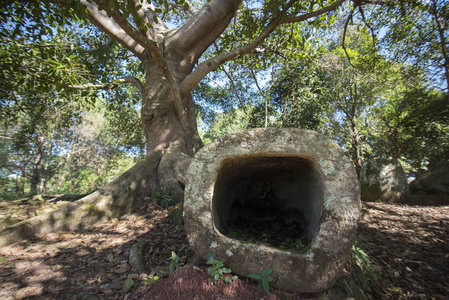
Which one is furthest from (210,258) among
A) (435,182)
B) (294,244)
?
(435,182)

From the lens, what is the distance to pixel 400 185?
5.32 m

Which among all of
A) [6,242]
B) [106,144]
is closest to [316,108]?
[6,242]

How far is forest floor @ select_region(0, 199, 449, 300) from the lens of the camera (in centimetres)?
182

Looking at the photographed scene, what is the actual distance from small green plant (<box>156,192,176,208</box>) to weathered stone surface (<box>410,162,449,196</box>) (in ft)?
20.7

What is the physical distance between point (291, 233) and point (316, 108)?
686 centimetres

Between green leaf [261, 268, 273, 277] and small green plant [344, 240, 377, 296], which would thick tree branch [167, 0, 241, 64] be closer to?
green leaf [261, 268, 273, 277]

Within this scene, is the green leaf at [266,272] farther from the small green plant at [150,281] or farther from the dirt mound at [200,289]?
the small green plant at [150,281]

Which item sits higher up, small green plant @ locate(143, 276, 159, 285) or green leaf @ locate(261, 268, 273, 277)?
green leaf @ locate(261, 268, 273, 277)

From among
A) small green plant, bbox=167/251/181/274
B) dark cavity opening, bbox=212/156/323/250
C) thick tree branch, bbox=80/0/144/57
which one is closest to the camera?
small green plant, bbox=167/251/181/274

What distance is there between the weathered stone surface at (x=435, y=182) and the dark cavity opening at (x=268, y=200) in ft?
15.4

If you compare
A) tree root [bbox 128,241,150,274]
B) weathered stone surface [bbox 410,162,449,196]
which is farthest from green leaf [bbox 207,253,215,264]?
weathered stone surface [bbox 410,162,449,196]

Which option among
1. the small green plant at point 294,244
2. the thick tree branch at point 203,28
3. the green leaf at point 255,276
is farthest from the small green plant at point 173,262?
the thick tree branch at point 203,28

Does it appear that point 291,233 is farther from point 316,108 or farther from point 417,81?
point 316,108

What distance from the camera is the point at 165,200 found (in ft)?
12.1
